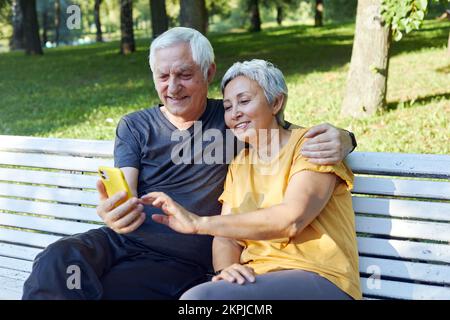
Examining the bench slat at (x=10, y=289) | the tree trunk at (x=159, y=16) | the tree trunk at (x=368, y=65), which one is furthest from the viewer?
the tree trunk at (x=159, y=16)

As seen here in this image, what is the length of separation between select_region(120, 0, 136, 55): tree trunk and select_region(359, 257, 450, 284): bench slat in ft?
52.3

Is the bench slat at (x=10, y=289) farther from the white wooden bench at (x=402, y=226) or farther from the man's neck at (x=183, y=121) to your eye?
Answer: the man's neck at (x=183, y=121)

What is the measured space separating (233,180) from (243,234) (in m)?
0.41

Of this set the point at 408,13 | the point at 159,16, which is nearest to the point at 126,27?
the point at 159,16

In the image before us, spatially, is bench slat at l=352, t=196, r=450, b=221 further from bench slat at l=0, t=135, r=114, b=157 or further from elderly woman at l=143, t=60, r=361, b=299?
bench slat at l=0, t=135, r=114, b=157

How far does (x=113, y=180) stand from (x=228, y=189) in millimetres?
578

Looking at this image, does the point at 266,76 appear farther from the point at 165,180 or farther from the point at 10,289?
the point at 10,289

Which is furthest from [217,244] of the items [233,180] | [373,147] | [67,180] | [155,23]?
[155,23]

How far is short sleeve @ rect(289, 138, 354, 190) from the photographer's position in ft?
9.14

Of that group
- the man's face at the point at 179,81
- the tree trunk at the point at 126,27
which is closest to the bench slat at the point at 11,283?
the man's face at the point at 179,81

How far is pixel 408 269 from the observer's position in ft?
10.0

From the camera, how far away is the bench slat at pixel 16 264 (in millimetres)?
3898

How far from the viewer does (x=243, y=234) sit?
273 cm

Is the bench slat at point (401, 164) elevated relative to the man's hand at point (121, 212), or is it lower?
elevated
